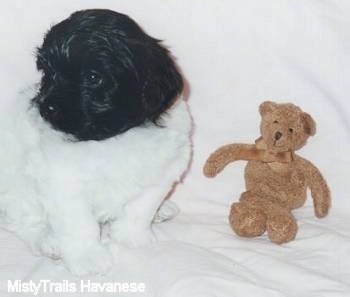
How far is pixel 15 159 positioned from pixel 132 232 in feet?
Result: 1.52

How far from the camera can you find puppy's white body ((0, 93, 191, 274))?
2084mm

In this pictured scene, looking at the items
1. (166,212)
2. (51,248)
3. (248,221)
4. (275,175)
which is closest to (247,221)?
(248,221)

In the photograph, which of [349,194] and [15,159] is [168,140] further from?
[349,194]

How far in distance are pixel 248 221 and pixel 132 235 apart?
0.40m

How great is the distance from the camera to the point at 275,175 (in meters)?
2.45

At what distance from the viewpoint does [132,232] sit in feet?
7.49

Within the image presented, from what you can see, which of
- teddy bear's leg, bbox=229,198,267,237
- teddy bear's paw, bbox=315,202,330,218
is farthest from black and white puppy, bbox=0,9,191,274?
teddy bear's paw, bbox=315,202,330,218

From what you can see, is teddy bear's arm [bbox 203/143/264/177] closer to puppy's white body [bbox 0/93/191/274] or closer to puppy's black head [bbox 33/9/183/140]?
puppy's white body [bbox 0/93/191/274]

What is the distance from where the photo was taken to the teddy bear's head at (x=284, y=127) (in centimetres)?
234

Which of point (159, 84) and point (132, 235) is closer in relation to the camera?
point (159, 84)

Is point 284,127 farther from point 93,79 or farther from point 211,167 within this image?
point 93,79

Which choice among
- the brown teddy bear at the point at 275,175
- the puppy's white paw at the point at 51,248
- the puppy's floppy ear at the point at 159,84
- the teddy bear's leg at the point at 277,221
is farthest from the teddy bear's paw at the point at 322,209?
the puppy's white paw at the point at 51,248

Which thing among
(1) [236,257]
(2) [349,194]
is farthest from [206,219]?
(2) [349,194]

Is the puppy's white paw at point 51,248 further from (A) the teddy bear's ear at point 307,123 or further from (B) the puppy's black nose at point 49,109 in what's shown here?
(A) the teddy bear's ear at point 307,123
